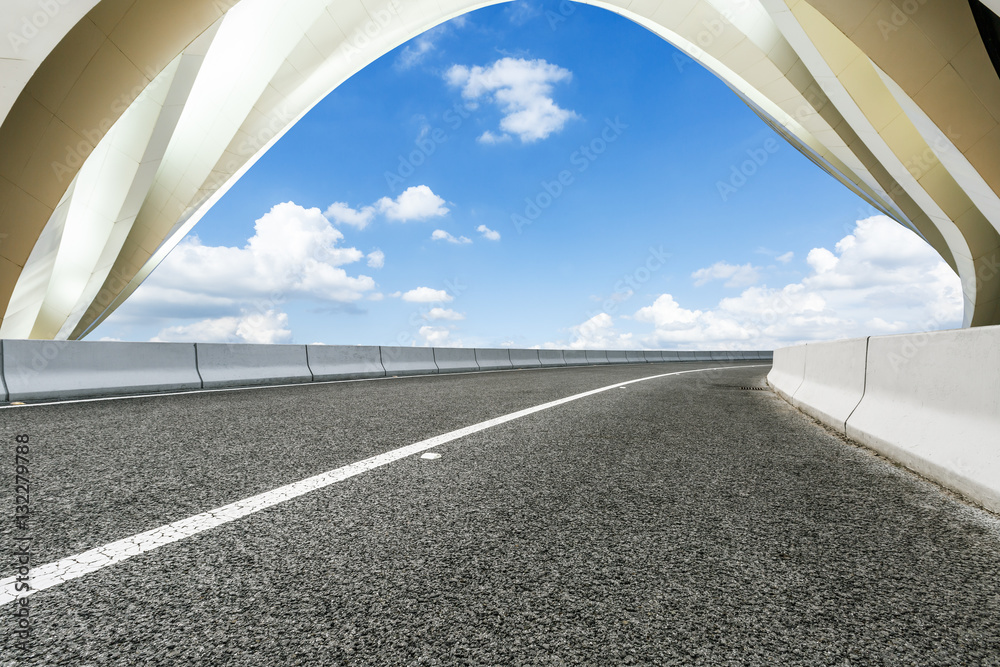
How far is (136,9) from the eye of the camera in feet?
48.3

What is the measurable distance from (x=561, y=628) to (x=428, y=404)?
5.85 meters

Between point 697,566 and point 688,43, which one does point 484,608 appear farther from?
point 688,43

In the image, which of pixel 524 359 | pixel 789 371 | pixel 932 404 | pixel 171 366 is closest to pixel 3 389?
pixel 171 366

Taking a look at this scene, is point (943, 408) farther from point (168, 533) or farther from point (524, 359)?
point (524, 359)

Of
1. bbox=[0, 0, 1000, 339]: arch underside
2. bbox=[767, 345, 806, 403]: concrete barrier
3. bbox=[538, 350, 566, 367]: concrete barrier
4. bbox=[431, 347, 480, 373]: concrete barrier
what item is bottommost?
bbox=[767, 345, 806, 403]: concrete barrier

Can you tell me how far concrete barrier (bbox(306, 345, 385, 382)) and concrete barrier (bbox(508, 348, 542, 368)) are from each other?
27.0 ft

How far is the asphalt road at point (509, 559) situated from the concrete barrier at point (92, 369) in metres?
4.63

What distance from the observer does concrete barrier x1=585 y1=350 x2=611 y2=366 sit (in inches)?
1185

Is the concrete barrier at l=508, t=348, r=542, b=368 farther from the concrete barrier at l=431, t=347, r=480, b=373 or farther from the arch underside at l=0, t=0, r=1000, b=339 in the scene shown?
the arch underside at l=0, t=0, r=1000, b=339

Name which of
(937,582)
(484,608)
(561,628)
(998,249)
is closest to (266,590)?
(484,608)

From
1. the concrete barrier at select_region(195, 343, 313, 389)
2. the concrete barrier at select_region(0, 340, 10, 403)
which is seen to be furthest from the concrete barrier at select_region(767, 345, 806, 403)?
the concrete barrier at select_region(0, 340, 10, 403)

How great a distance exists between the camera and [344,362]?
45.8 feet

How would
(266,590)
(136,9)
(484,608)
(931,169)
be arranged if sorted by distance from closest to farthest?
(484,608), (266,590), (136,9), (931,169)

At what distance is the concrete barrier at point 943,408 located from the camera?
3332 mm
